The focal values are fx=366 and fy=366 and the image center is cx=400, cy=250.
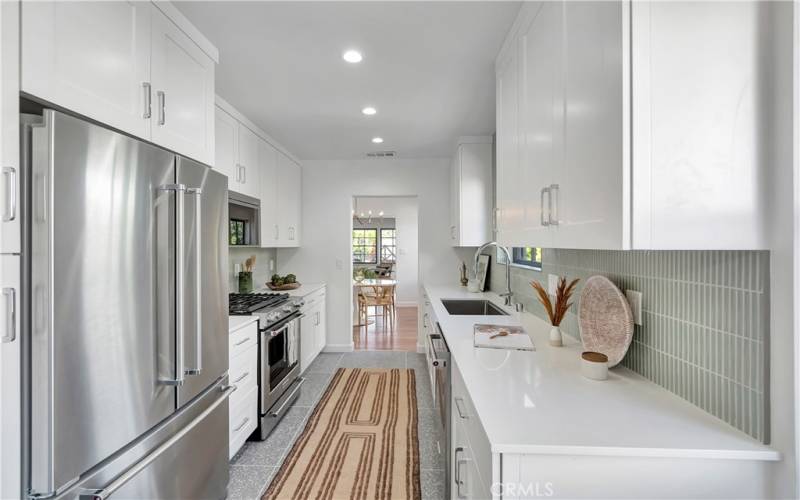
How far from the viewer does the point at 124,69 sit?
132 cm

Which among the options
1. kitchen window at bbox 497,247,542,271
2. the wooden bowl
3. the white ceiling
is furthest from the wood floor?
the white ceiling

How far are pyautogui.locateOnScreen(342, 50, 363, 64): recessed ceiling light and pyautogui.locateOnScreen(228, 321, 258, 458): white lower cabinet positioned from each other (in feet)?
5.60

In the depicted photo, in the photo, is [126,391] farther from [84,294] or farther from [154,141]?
[154,141]

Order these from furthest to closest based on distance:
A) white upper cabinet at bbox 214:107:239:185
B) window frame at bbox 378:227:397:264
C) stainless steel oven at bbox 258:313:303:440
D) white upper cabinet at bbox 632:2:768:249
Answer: window frame at bbox 378:227:397:264 → white upper cabinet at bbox 214:107:239:185 → stainless steel oven at bbox 258:313:303:440 → white upper cabinet at bbox 632:2:768:249

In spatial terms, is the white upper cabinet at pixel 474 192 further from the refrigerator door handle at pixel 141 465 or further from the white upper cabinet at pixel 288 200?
the refrigerator door handle at pixel 141 465

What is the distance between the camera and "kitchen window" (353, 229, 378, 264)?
9588mm

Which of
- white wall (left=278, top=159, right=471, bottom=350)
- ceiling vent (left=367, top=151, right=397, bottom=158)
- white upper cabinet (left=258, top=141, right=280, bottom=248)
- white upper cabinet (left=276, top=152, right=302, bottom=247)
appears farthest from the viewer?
white wall (left=278, top=159, right=471, bottom=350)

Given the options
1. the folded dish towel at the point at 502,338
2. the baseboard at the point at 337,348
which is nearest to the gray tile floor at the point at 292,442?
the baseboard at the point at 337,348

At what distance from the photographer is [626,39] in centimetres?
87

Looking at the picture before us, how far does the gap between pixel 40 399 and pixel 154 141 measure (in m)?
0.98

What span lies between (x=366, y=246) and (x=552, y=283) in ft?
25.2

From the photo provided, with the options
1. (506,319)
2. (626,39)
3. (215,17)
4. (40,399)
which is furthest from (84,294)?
(506,319)

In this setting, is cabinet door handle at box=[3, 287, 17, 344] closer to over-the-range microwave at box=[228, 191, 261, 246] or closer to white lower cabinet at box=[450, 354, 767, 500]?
white lower cabinet at box=[450, 354, 767, 500]

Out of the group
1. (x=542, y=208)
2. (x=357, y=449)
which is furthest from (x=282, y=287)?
(x=542, y=208)
